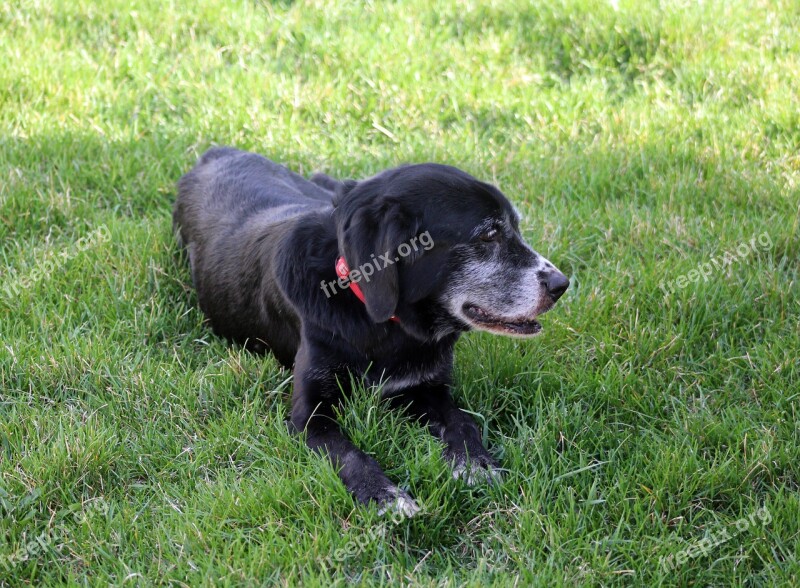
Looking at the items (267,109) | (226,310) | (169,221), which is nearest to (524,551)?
(226,310)

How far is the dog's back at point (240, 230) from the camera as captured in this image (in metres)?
3.96

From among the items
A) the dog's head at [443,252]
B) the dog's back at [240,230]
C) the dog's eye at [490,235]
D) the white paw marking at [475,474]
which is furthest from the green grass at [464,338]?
the dog's eye at [490,235]

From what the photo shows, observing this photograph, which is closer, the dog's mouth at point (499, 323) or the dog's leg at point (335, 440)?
the dog's leg at point (335, 440)

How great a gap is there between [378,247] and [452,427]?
2.53ft

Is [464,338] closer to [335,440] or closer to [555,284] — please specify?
[555,284]

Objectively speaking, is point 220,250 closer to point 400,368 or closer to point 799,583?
point 400,368

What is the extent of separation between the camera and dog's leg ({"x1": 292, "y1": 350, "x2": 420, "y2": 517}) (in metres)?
3.05

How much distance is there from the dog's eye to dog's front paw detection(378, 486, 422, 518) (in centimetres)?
105

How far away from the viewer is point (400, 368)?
3.62 metres

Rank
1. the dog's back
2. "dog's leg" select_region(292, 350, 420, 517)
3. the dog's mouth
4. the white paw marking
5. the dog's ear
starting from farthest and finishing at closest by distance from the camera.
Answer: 1. the dog's back
2. the dog's mouth
3. the dog's ear
4. the white paw marking
5. "dog's leg" select_region(292, 350, 420, 517)

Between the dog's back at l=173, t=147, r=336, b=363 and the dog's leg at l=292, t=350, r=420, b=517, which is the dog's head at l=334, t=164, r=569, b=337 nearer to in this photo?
the dog's leg at l=292, t=350, r=420, b=517

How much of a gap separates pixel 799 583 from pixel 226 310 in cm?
267

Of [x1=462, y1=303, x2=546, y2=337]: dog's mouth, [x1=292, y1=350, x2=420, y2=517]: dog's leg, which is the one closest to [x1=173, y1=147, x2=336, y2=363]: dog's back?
[x1=292, y1=350, x2=420, y2=517]: dog's leg

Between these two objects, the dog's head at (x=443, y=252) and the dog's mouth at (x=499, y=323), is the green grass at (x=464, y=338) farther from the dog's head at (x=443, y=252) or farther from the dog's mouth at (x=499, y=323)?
the dog's head at (x=443, y=252)
